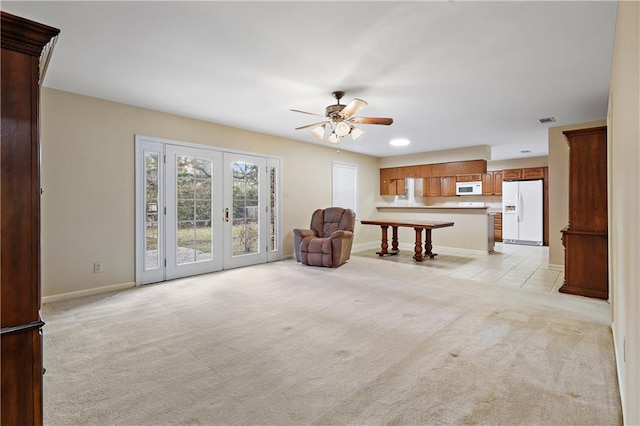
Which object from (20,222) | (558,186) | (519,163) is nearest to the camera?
(20,222)

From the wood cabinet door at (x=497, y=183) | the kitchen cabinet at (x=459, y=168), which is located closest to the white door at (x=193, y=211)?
the kitchen cabinet at (x=459, y=168)

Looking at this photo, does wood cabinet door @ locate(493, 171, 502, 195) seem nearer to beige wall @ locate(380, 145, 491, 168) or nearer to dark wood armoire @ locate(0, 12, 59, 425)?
beige wall @ locate(380, 145, 491, 168)

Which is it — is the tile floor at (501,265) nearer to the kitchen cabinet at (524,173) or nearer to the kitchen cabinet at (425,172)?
the kitchen cabinet at (425,172)

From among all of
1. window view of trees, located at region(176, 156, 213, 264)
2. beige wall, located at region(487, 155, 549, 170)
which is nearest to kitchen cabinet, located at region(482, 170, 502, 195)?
beige wall, located at region(487, 155, 549, 170)

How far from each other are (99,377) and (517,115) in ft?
18.1

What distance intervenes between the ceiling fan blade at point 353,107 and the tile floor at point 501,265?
3.00 m

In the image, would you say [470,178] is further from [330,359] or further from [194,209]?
[330,359]

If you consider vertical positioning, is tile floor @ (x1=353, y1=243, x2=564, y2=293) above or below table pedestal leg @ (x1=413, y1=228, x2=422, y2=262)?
below

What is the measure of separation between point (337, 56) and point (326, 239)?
128 inches

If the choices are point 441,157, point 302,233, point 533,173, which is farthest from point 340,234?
point 533,173

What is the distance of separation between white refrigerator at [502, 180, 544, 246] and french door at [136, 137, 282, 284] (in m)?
6.44

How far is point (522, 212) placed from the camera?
848 cm

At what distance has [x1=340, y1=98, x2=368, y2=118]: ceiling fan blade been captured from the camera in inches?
128

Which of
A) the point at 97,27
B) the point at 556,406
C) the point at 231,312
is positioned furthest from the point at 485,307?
the point at 97,27
